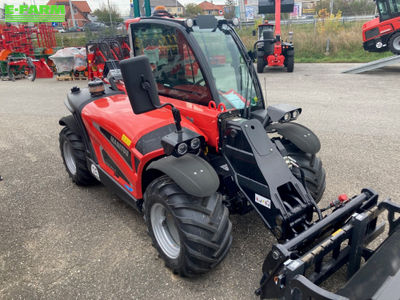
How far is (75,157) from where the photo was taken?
405 cm

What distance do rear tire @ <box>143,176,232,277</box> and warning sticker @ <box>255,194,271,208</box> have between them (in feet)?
0.84

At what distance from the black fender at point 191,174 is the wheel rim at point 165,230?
41 centimetres

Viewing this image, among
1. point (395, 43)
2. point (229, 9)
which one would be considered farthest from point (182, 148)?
point (229, 9)

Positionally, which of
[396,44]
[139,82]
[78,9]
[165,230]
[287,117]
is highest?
[78,9]

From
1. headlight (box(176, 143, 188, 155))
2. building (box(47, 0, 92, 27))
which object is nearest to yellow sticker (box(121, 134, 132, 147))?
headlight (box(176, 143, 188, 155))

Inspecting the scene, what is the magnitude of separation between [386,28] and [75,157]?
1348cm

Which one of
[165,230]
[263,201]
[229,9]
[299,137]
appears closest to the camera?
[263,201]

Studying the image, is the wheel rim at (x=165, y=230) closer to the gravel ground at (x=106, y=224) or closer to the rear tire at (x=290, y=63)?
the gravel ground at (x=106, y=224)

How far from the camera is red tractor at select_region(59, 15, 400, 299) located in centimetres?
225

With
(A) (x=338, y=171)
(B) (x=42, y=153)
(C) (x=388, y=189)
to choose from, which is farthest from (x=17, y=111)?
(C) (x=388, y=189)

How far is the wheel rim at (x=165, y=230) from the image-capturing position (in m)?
2.76

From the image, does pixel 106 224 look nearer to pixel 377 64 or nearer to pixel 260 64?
pixel 260 64

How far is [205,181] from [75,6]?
230ft

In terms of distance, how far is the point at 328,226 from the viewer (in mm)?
2330
